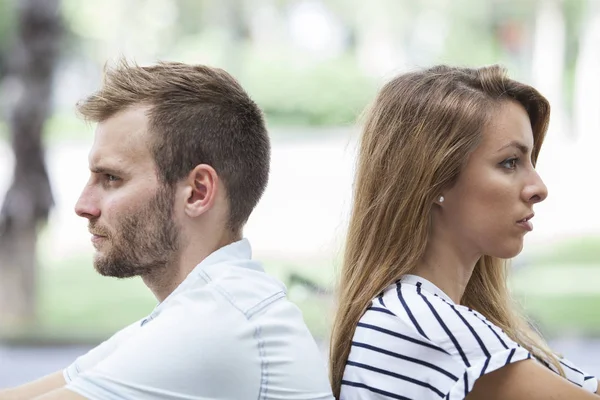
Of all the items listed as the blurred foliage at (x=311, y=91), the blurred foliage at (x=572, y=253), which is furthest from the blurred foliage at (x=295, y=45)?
the blurred foliage at (x=572, y=253)

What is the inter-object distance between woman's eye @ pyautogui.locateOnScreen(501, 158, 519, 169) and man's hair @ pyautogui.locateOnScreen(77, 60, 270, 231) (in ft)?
1.26

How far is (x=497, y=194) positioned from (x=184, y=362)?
0.56m

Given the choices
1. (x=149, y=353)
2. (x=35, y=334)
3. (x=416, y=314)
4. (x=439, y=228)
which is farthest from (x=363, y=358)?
(x=35, y=334)

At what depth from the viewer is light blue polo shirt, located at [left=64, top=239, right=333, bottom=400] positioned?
4.03 feet

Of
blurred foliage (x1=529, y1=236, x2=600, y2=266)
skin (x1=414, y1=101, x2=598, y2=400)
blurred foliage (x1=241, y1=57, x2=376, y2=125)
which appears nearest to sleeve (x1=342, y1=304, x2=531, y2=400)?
skin (x1=414, y1=101, x2=598, y2=400)

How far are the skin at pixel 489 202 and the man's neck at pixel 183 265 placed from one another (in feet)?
1.09

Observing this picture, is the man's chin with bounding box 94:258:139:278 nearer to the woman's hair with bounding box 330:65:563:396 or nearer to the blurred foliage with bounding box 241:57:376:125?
the woman's hair with bounding box 330:65:563:396

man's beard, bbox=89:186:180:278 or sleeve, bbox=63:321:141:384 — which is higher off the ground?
man's beard, bbox=89:186:180:278

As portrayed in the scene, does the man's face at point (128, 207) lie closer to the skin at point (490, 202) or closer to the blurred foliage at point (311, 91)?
the skin at point (490, 202)

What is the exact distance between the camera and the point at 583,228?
19.8ft

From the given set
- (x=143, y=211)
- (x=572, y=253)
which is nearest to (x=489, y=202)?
(x=143, y=211)

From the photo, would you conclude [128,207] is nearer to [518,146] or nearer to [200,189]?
[200,189]

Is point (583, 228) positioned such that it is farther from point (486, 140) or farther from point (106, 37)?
point (486, 140)

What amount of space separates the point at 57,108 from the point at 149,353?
4797 millimetres
